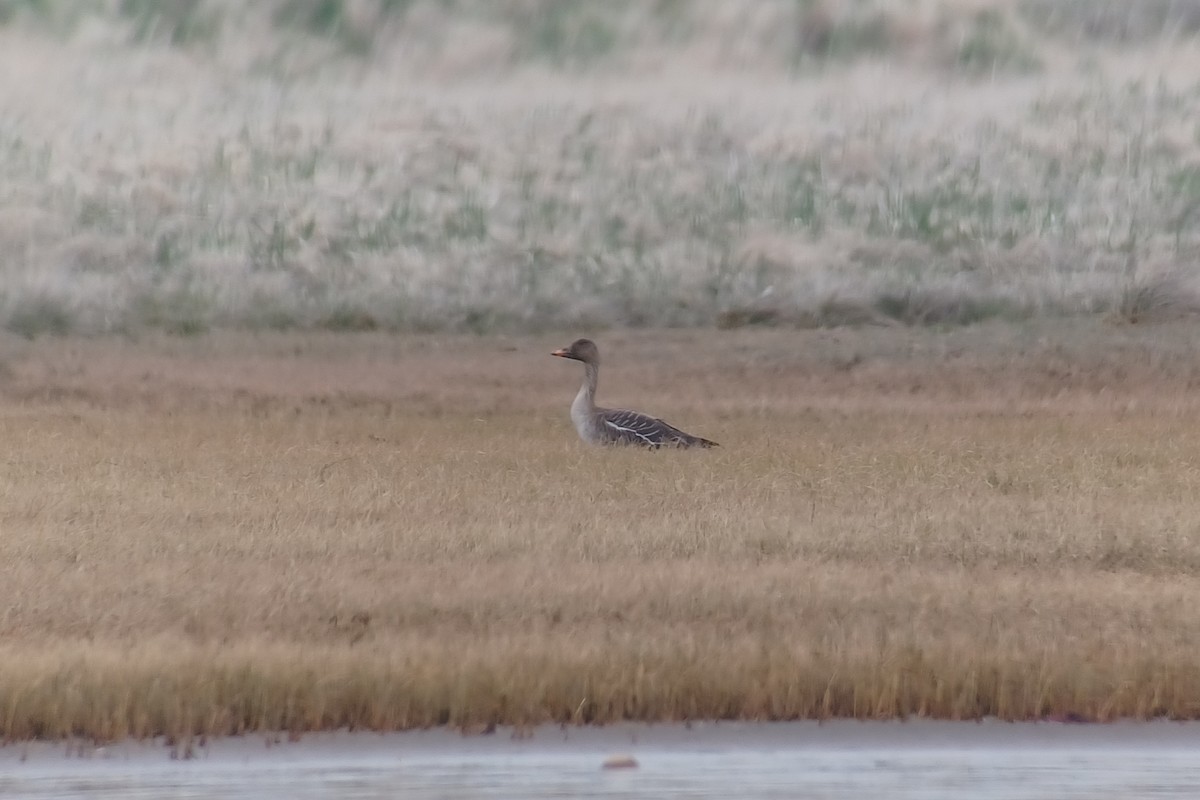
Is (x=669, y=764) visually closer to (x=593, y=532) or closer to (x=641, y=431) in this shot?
(x=593, y=532)

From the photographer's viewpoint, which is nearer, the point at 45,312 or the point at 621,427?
the point at 45,312

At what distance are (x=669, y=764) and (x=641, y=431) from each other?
23.4 feet

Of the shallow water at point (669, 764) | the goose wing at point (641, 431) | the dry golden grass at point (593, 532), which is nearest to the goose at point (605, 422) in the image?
the goose wing at point (641, 431)

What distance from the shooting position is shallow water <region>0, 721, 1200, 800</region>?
4.81m

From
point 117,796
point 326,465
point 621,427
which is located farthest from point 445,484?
point 117,796

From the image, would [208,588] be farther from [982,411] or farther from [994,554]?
[982,411]

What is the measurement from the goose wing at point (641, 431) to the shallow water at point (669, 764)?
21.3 feet

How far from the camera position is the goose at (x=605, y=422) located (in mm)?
12023

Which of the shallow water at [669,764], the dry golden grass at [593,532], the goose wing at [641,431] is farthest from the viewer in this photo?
the goose wing at [641,431]

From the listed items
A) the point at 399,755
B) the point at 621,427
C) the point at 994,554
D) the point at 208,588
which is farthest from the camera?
the point at 621,427

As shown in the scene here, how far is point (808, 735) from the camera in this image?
214 inches

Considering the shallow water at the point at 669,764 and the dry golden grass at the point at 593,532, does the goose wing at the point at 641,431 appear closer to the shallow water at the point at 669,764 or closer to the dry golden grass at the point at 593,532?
the dry golden grass at the point at 593,532

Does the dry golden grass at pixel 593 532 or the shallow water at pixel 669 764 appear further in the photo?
the dry golden grass at pixel 593 532

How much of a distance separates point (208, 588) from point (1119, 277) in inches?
265
